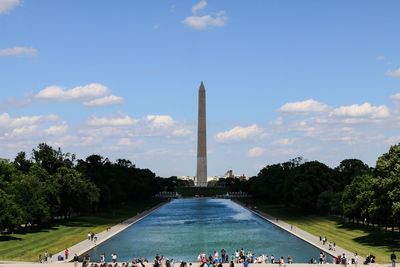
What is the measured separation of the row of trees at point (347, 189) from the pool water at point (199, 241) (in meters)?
8.45

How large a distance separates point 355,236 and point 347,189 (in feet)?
49.7

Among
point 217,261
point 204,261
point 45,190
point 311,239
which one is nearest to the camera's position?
point 204,261

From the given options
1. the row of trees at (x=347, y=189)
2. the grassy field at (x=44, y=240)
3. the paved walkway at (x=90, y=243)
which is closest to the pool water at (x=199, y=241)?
the paved walkway at (x=90, y=243)

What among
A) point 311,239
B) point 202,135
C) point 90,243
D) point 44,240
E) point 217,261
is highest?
point 202,135

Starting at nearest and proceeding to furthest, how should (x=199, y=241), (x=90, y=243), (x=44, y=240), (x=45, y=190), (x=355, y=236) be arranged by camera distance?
Result: (x=90, y=243) < (x=44, y=240) < (x=199, y=241) < (x=355, y=236) < (x=45, y=190)

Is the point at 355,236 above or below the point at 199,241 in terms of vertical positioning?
above

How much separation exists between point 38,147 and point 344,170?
188 feet

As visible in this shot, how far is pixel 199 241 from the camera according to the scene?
Answer: 216 feet

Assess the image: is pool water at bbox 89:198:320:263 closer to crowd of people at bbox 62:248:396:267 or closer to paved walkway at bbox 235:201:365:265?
paved walkway at bbox 235:201:365:265

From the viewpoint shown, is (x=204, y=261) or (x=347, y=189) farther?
(x=347, y=189)

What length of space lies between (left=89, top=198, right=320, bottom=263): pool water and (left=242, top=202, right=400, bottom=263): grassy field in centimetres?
368

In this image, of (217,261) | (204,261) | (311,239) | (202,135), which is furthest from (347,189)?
(202,135)

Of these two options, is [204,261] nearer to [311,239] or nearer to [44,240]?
[311,239]

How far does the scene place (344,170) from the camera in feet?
380
